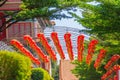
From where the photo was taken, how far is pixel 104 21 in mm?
21094

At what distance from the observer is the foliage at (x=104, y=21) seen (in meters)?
20.2

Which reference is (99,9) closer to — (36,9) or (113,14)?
(113,14)

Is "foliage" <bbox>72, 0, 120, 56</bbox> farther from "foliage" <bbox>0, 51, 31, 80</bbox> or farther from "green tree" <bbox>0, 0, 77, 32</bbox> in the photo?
"foliage" <bbox>0, 51, 31, 80</bbox>

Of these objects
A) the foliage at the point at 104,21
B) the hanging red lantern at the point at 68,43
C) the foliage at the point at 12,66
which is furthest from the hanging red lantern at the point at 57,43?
the foliage at the point at 12,66

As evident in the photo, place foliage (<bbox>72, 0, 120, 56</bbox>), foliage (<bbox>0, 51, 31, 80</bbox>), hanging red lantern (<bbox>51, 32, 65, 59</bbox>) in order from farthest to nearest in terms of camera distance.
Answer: foliage (<bbox>72, 0, 120, 56</bbox>)
hanging red lantern (<bbox>51, 32, 65, 59</bbox>)
foliage (<bbox>0, 51, 31, 80</bbox>)

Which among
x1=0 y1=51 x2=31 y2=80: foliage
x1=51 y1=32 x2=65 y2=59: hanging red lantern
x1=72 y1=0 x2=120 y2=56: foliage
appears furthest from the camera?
x1=72 y1=0 x2=120 y2=56: foliage

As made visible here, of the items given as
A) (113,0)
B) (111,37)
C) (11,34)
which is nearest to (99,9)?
(113,0)

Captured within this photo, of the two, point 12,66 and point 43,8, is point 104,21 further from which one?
point 12,66

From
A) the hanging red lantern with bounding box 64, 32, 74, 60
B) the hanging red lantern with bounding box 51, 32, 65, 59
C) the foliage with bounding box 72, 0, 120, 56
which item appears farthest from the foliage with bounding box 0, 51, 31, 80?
the foliage with bounding box 72, 0, 120, 56

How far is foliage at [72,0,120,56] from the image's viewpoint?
20.2 metres

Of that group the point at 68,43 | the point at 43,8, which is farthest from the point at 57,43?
the point at 43,8

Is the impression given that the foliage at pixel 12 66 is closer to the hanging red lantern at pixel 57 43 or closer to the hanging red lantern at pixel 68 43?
the hanging red lantern at pixel 57 43

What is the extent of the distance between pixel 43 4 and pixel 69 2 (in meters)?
1.00

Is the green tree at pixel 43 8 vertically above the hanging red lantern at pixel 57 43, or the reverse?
the green tree at pixel 43 8
